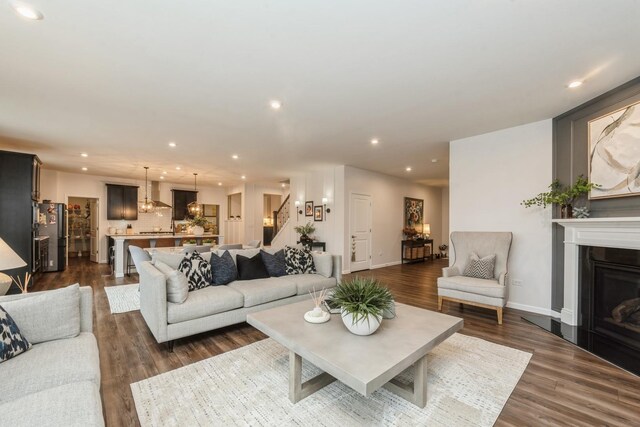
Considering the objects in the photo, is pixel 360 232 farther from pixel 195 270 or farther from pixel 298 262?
pixel 195 270

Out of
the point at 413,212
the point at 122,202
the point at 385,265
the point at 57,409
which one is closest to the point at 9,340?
the point at 57,409

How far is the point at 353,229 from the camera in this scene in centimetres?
717

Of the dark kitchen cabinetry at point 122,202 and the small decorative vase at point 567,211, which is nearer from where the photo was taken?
the small decorative vase at point 567,211

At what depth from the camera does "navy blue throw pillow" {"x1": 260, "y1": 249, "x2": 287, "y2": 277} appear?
4.11 metres

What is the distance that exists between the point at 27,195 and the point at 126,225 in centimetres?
417

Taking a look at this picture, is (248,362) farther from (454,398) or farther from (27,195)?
(27,195)

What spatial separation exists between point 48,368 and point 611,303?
16.7 feet

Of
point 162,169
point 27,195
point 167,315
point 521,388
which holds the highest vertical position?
point 162,169

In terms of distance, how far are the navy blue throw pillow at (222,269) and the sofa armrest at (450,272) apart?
3.06m

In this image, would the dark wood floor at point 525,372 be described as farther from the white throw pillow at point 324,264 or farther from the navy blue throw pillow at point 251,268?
the white throw pillow at point 324,264

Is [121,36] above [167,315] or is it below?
above

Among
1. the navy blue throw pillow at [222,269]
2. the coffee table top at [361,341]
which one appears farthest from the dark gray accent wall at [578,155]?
the navy blue throw pillow at [222,269]

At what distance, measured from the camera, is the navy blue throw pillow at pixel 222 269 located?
362cm

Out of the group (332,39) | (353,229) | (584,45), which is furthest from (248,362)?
(353,229)
